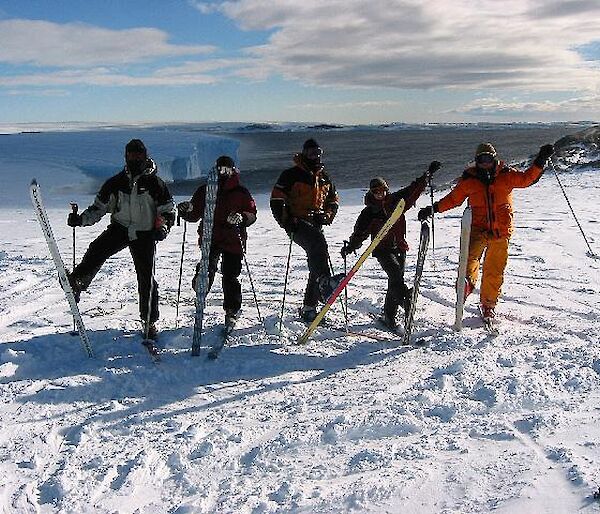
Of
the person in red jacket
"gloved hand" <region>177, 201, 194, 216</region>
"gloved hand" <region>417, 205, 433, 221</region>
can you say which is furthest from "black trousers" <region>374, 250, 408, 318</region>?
"gloved hand" <region>177, 201, 194, 216</region>

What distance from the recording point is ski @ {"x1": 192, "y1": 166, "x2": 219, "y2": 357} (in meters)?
5.50

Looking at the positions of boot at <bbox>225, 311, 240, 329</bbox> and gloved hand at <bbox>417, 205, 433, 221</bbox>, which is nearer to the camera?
gloved hand at <bbox>417, 205, 433, 221</bbox>

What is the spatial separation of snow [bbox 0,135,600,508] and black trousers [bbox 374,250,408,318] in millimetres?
369

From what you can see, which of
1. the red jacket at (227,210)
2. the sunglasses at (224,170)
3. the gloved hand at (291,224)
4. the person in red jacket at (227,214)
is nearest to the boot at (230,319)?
the person in red jacket at (227,214)

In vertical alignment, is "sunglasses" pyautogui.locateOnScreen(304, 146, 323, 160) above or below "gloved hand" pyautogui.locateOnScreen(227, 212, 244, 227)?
above

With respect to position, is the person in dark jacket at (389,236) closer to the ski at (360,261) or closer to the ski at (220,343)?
the ski at (360,261)

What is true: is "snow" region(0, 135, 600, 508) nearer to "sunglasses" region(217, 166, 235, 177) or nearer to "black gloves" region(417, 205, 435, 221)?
"black gloves" region(417, 205, 435, 221)

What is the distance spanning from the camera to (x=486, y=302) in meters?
6.23

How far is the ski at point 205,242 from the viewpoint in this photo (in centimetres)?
550

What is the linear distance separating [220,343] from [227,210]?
1.28 meters

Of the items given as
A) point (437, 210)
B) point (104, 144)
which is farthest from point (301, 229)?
point (104, 144)

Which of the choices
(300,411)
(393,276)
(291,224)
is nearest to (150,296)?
(291,224)

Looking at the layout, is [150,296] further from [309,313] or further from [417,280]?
[417,280]

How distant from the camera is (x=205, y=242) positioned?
559 cm
